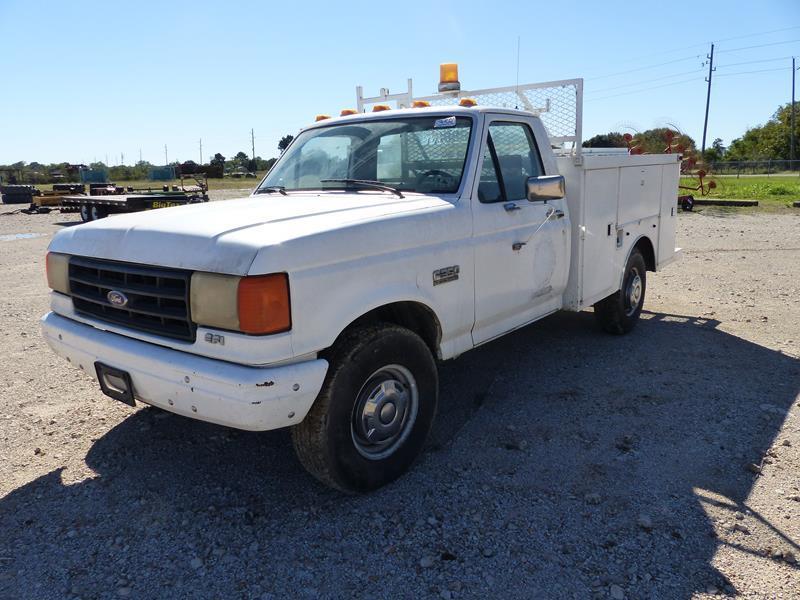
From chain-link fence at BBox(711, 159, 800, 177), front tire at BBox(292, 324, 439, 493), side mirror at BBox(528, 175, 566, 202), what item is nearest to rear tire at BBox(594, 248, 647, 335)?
side mirror at BBox(528, 175, 566, 202)

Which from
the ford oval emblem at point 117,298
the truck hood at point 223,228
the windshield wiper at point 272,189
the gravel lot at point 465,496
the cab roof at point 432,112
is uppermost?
the cab roof at point 432,112

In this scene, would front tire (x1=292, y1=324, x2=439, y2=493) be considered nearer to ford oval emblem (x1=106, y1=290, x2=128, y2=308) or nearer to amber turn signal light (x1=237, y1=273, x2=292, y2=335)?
amber turn signal light (x1=237, y1=273, x2=292, y2=335)

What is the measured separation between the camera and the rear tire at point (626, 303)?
5926 millimetres

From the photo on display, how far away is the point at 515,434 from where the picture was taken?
158 inches

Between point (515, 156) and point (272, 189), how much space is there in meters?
1.71

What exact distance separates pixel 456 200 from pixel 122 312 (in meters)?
1.93

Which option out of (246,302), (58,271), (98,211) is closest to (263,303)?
(246,302)

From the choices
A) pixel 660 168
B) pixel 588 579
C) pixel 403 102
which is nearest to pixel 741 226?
pixel 660 168

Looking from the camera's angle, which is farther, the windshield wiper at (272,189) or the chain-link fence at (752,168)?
the chain-link fence at (752,168)

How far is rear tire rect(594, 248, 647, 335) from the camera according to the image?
19.4 ft

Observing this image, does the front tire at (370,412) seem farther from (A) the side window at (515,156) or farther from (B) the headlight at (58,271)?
(B) the headlight at (58,271)

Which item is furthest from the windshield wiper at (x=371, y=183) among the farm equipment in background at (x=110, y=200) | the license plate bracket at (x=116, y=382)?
the farm equipment in background at (x=110, y=200)

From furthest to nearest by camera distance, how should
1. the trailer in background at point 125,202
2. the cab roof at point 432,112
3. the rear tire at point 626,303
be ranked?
the trailer in background at point 125,202 < the rear tire at point 626,303 < the cab roof at point 432,112

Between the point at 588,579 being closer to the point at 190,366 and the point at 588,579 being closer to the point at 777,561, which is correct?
the point at 777,561
